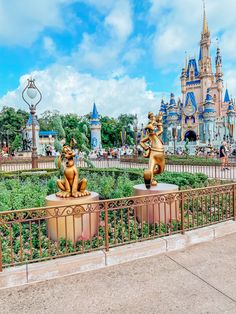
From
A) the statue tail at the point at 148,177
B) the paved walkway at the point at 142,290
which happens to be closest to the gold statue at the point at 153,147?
the statue tail at the point at 148,177

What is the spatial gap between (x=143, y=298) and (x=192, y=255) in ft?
4.84

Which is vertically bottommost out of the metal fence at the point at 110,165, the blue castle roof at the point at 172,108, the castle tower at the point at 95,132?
the metal fence at the point at 110,165

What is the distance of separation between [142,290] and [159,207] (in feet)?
6.04

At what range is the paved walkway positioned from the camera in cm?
275

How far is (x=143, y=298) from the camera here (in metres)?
2.91

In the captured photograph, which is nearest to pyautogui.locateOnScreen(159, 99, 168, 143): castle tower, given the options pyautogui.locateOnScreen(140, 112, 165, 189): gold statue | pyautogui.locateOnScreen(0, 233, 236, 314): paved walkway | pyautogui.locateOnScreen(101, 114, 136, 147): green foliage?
pyautogui.locateOnScreen(101, 114, 136, 147): green foliage

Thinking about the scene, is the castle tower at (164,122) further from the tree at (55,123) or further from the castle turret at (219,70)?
the tree at (55,123)

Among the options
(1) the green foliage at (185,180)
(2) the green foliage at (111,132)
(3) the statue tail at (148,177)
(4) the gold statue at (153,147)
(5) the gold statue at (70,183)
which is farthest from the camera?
(2) the green foliage at (111,132)

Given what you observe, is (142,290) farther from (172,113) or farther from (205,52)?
(205,52)

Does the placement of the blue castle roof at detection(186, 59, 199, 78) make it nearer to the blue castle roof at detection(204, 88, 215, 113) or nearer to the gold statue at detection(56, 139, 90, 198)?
the blue castle roof at detection(204, 88, 215, 113)

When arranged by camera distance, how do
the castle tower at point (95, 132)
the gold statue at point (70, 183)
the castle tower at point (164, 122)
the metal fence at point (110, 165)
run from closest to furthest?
1. the gold statue at point (70, 183)
2. the metal fence at point (110, 165)
3. the castle tower at point (95, 132)
4. the castle tower at point (164, 122)

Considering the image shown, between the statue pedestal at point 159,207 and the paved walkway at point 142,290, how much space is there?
105 cm

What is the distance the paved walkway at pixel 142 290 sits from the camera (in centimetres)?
275

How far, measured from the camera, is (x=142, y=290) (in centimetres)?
308
